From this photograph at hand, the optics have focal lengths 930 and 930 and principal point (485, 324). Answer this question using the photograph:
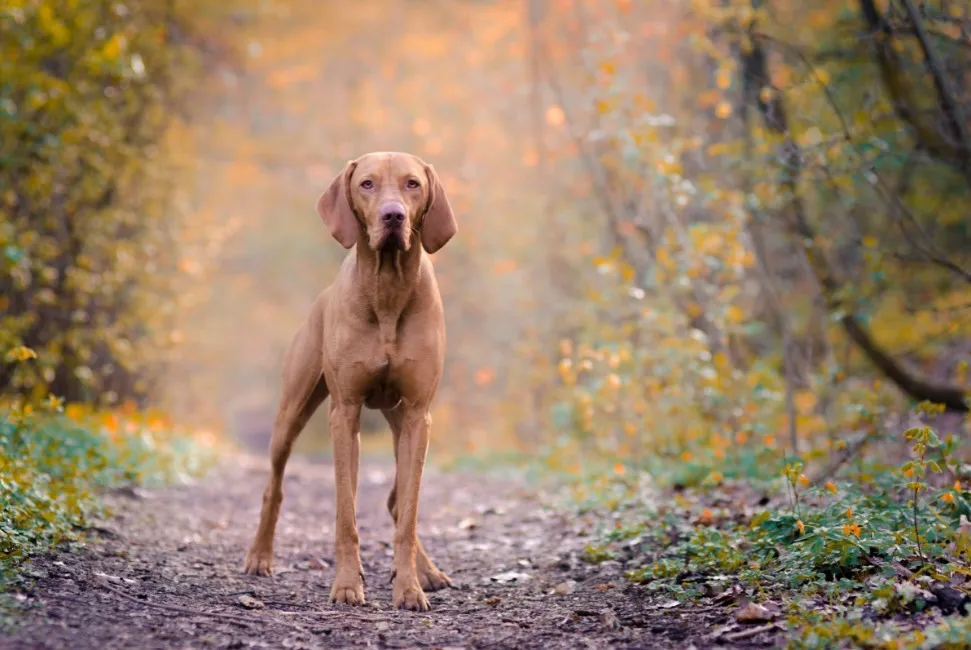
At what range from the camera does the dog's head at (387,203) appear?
4.64m

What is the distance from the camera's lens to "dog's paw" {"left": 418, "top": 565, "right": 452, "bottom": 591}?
507 centimetres

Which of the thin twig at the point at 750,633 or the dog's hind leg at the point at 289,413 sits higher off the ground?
the dog's hind leg at the point at 289,413

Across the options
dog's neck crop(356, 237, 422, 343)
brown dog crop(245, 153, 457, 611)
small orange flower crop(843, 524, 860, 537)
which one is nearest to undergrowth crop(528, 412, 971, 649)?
small orange flower crop(843, 524, 860, 537)

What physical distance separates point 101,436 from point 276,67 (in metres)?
10.8

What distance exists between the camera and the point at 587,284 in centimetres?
1373

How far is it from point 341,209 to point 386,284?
1.54 ft

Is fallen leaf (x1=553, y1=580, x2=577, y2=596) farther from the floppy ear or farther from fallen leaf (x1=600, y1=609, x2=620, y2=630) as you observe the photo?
the floppy ear

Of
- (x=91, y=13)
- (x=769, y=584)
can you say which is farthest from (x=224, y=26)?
(x=769, y=584)

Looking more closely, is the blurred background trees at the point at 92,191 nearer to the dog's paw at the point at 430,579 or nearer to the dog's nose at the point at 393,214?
the dog's nose at the point at 393,214

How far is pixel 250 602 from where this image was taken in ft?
14.6

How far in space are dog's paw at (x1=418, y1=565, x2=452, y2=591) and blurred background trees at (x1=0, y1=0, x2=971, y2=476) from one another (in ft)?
8.80

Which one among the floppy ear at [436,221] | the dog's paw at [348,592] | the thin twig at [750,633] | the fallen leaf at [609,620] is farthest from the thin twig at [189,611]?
the floppy ear at [436,221]

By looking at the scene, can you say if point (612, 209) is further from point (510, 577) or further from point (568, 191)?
point (510, 577)

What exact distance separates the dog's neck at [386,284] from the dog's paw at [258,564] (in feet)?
5.29
